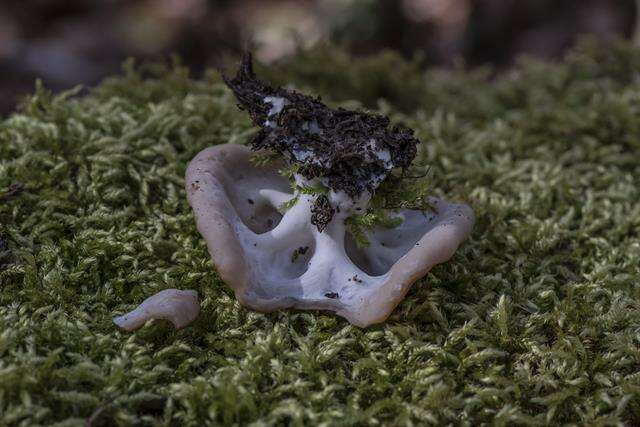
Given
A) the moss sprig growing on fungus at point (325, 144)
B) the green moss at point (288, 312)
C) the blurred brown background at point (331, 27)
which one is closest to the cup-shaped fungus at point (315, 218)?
the moss sprig growing on fungus at point (325, 144)

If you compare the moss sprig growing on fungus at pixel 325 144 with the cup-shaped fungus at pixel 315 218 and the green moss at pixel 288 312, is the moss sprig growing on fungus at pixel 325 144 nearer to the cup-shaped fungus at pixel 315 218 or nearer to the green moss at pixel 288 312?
the cup-shaped fungus at pixel 315 218

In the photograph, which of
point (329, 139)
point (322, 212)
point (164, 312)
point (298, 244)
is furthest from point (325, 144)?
point (164, 312)

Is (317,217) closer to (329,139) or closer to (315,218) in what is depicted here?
(315,218)

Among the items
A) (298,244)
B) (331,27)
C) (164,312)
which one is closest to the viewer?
(164,312)

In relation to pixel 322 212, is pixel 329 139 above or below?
above

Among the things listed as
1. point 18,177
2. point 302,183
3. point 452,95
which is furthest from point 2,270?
point 452,95

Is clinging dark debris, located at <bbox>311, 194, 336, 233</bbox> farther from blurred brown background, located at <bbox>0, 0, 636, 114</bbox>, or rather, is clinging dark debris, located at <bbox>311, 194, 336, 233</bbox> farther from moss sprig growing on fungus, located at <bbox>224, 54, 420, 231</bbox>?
blurred brown background, located at <bbox>0, 0, 636, 114</bbox>
